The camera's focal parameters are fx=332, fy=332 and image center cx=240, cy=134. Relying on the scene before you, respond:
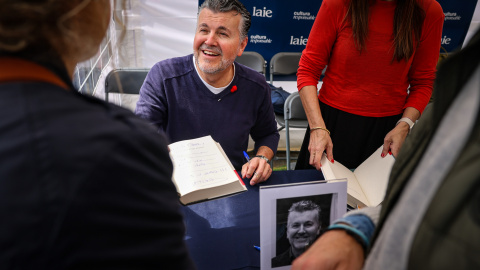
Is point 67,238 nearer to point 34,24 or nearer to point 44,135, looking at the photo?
point 44,135

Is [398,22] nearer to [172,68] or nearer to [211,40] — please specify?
[211,40]

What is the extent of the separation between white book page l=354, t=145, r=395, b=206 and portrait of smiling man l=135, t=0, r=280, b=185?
1.48ft

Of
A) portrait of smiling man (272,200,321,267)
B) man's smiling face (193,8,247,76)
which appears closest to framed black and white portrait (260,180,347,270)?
portrait of smiling man (272,200,321,267)

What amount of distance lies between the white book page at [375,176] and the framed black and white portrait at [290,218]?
256mm

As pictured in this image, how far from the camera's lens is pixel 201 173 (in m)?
1.12

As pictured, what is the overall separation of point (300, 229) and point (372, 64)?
926 millimetres

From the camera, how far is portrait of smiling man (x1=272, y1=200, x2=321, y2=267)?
89 cm

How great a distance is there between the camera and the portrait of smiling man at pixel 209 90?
1560 mm

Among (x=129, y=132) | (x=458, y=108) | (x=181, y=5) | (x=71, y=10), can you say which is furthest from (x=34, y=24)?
(x=181, y=5)

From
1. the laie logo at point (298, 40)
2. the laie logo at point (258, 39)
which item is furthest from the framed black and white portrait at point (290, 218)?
the laie logo at point (298, 40)

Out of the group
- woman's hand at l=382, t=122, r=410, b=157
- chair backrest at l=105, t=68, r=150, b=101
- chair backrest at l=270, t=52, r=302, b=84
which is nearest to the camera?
woman's hand at l=382, t=122, r=410, b=157

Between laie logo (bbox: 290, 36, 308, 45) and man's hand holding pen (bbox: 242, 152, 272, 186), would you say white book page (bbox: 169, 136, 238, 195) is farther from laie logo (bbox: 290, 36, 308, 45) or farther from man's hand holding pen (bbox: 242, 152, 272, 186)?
laie logo (bbox: 290, 36, 308, 45)

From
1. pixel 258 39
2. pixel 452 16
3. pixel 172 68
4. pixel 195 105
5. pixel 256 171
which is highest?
pixel 452 16

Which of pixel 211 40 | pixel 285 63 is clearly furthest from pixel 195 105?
pixel 285 63
